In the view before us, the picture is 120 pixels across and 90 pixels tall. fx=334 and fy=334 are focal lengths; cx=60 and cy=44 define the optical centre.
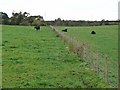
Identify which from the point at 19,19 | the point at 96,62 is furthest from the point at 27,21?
the point at 96,62

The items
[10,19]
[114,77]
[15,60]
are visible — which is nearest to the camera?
[114,77]

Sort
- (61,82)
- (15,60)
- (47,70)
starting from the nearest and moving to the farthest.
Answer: (61,82) → (47,70) → (15,60)

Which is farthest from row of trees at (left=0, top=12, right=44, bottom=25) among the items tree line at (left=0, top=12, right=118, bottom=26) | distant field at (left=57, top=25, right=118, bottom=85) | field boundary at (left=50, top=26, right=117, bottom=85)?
field boundary at (left=50, top=26, right=117, bottom=85)

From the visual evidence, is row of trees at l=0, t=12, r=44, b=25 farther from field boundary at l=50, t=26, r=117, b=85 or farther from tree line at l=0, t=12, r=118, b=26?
field boundary at l=50, t=26, r=117, b=85

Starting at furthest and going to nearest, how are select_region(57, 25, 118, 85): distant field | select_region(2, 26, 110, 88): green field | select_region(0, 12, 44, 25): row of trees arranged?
select_region(0, 12, 44, 25): row of trees → select_region(57, 25, 118, 85): distant field → select_region(2, 26, 110, 88): green field

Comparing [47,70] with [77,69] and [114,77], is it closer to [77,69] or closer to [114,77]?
[77,69]

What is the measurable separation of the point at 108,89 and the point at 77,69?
12.6 ft

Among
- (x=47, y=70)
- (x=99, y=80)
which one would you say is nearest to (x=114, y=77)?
(x=99, y=80)

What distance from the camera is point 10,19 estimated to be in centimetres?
10569

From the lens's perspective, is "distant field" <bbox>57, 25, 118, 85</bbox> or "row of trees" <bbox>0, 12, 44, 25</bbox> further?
"row of trees" <bbox>0, 12, 44, 25</bbox>

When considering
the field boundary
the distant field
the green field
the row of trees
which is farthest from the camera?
the row of trees

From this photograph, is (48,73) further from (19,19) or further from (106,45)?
(19,19)

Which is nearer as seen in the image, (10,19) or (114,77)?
(114,77)

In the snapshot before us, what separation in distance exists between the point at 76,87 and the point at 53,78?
5.11 feet
